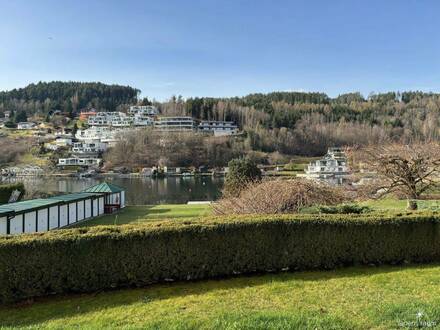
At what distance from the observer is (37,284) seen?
7.77 metres

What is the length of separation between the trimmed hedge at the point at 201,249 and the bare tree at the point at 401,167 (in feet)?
42.1

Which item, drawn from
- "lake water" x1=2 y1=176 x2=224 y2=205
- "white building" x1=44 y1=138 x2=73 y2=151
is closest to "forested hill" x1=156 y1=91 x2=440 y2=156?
"white building" x1=44 y1=138 x2=73 y2=151

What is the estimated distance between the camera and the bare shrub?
14.2 metres

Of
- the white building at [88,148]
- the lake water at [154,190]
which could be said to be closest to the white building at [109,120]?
the white building at [88,148]

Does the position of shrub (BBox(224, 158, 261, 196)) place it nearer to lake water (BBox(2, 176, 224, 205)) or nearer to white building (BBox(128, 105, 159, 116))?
lake water (BBox(2, 176, 224, 205))

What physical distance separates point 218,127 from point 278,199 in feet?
461

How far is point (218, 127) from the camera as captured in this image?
15425cm

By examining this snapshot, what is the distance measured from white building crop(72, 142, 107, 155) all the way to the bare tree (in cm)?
11225

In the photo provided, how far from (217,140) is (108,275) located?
116060 mm

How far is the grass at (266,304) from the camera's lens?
5504 mm

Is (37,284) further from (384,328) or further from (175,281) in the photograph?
(384,328)

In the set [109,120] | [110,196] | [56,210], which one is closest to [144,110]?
[109,120]

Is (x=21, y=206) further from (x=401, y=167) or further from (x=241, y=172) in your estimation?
(x=401, y=167)

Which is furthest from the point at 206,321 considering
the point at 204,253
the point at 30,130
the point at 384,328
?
the point at 30,130
